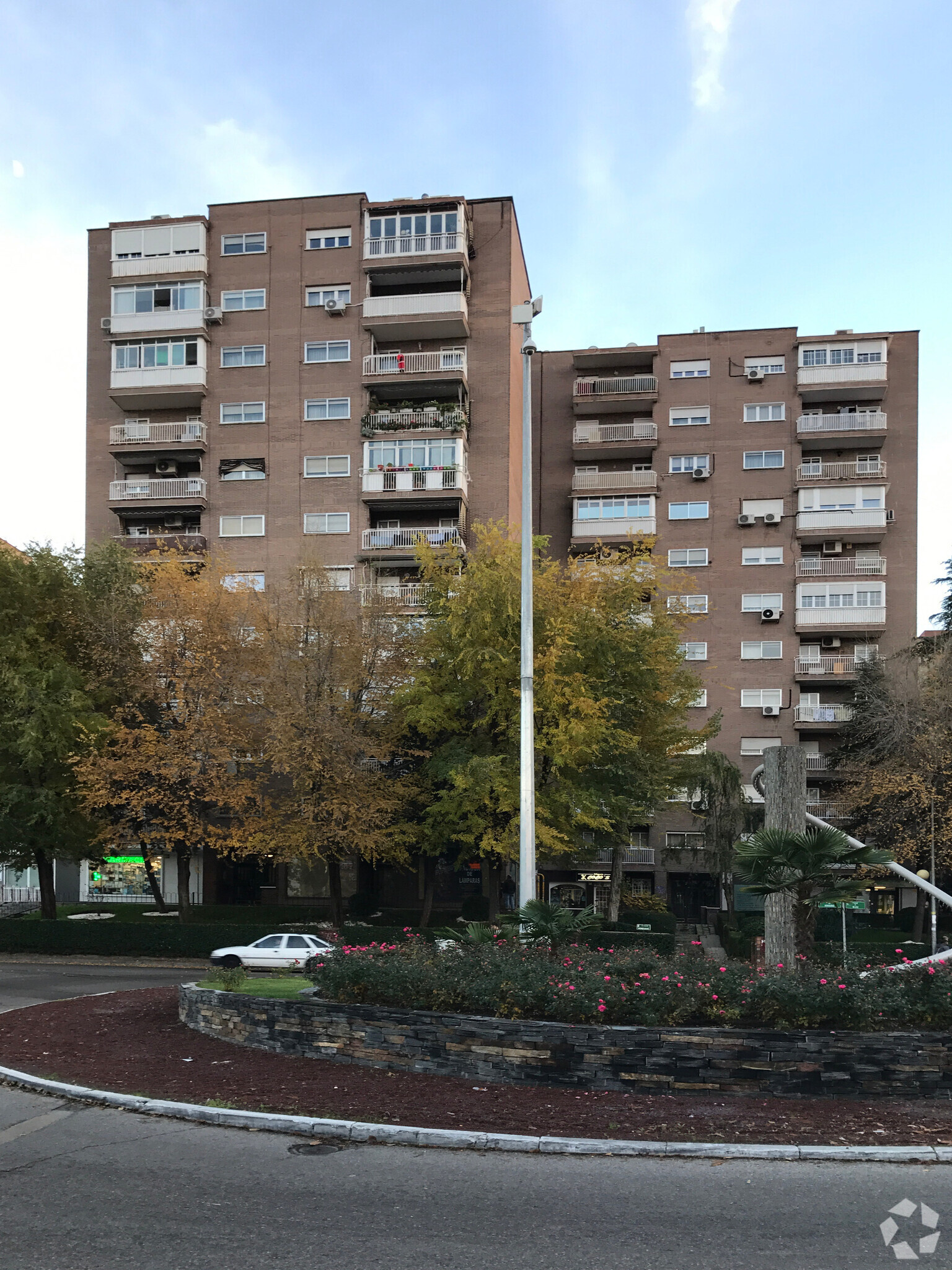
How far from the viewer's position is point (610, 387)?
5200 cm

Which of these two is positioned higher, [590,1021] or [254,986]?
[590,1021]

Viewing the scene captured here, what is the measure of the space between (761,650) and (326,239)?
27.5 m

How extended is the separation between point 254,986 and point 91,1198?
8.47 meters

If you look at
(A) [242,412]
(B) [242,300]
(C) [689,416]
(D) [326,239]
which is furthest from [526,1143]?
(C) [689,416]

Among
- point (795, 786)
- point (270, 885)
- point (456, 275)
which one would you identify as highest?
point (456, 275)

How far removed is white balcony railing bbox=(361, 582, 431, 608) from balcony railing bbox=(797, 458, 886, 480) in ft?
67.2

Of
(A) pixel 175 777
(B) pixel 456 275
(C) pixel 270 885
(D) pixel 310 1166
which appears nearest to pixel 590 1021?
(D) pixel 310 1166

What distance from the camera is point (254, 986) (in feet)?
53.3

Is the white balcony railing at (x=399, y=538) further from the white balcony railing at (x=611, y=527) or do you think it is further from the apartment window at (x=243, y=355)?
the apartment window at (x=243, y=355)

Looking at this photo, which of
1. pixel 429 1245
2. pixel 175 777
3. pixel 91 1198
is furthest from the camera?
pixel 175 777

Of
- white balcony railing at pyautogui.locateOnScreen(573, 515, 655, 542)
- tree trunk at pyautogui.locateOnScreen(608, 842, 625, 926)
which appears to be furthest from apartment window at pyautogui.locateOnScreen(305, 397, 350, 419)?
tree trunk at pyautogui.locateOnScreen(608, 842, 625, 926)

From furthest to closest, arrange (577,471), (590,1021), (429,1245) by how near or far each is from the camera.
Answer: (577,471), (590,1021), (429,1245)

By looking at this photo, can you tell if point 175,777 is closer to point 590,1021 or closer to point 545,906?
point 545,906

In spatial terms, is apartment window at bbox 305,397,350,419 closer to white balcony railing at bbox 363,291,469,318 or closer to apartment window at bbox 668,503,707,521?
white balcony railing at bbox 363,291,469,318
